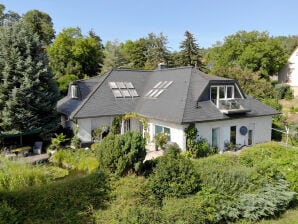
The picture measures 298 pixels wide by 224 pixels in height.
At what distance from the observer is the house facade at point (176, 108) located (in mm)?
16734

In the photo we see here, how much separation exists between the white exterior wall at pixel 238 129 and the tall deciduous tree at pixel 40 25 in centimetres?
5203

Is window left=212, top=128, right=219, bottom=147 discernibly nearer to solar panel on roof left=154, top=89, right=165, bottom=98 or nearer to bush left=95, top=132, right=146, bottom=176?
solar panel on roof left=154, top=89, right=165, bottom=98

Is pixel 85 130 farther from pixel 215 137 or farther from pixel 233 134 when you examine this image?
pixel 233 134

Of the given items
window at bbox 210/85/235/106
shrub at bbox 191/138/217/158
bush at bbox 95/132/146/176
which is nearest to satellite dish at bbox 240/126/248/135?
window at bbox 210/85/235/106

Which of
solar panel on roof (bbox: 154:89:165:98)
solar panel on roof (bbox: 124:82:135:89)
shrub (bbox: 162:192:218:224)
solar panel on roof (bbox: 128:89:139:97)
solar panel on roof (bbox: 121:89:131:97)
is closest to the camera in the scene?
shrub (bbox: 162:192:218:224)

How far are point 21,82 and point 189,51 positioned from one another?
114ft

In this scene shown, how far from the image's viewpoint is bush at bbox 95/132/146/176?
988 centimetres

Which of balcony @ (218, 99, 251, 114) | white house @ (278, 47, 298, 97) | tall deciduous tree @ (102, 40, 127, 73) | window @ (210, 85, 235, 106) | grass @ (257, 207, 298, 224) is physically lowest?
grass @ (257, 207, 298, 224)

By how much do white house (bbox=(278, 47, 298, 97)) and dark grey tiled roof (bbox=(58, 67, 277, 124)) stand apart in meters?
33.7

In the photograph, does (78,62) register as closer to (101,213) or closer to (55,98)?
(55,98)

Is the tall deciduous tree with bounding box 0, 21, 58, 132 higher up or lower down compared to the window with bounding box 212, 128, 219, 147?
higher up

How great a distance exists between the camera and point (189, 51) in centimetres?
4550

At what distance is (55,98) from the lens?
58.9ft

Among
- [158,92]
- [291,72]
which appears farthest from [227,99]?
[291,72]
